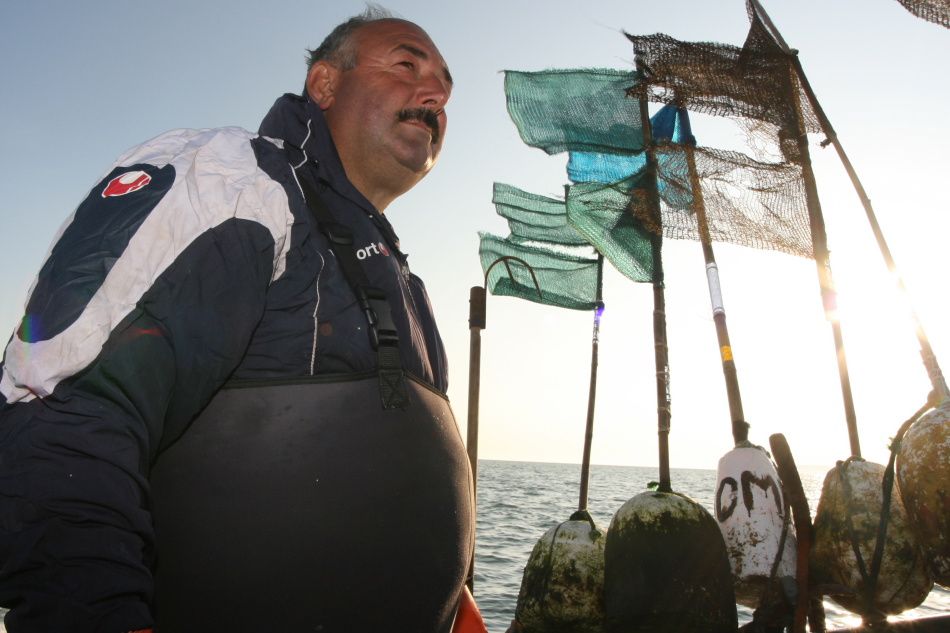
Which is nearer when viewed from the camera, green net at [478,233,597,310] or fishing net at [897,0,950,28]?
fishing net at [897,0,950,28]

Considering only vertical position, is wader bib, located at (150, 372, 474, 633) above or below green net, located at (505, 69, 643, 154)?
below

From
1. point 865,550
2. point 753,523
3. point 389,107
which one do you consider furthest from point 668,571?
point 389,107

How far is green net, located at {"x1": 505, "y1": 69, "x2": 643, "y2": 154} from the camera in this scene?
729 cm

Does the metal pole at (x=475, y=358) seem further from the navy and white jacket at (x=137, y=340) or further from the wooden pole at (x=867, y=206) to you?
the navy and white jacket at (x=137, y=340)

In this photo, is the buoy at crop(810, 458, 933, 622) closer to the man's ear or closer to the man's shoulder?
the man's ear

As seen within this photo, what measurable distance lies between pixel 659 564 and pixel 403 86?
13.4 ft

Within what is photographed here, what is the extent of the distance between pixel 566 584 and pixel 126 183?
5.28 meters

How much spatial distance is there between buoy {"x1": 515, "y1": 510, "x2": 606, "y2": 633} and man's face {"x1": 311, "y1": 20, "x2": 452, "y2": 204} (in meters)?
4.49

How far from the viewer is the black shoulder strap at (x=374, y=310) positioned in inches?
57.2

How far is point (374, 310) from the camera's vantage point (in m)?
1.48

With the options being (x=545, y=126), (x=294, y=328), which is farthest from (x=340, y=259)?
(x=545, y=126)

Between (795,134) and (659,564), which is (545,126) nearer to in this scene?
(795,134)

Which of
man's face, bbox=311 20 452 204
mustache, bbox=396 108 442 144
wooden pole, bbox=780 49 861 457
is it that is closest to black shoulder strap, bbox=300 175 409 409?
man's face, bbox=311 20 452 204

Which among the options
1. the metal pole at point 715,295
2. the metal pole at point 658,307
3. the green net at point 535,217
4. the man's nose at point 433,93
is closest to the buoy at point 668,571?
the metal pole at point 658,307
